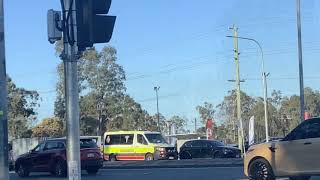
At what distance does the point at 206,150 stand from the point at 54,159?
17.5 metres

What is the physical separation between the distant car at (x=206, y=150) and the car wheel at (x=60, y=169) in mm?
17022

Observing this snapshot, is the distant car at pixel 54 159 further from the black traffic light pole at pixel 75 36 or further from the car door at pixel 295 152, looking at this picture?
the black traffic light pole at pixel 75 36

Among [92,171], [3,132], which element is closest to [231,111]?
[92,171]

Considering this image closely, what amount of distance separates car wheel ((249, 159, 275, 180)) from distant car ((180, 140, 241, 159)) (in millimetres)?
24347

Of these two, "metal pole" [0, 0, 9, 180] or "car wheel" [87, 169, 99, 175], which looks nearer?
"metal pole" [0, 0, 9, 180]

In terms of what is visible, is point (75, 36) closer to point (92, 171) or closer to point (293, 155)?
point (293, 155)

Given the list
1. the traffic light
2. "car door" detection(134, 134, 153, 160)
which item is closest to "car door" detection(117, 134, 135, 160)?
"car door" detection(134, 134, 153, 160)

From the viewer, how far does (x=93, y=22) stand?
7414 mm

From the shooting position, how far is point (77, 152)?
7266mm

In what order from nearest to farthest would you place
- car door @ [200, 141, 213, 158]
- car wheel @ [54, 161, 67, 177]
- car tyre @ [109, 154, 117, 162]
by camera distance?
car wheel @ [54, 161, 67, 177], car tyre @ [109, 154, 117, 162], car door @ [200, 141, 213, 158]

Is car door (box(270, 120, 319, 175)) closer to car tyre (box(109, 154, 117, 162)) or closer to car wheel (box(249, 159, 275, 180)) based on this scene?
car wheel (box(249, 159, 275, 180))

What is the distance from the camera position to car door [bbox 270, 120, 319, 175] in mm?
15398

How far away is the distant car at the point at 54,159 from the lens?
25.5 metres

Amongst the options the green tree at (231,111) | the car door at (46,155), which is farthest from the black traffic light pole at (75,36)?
the green tree at (231,111)
